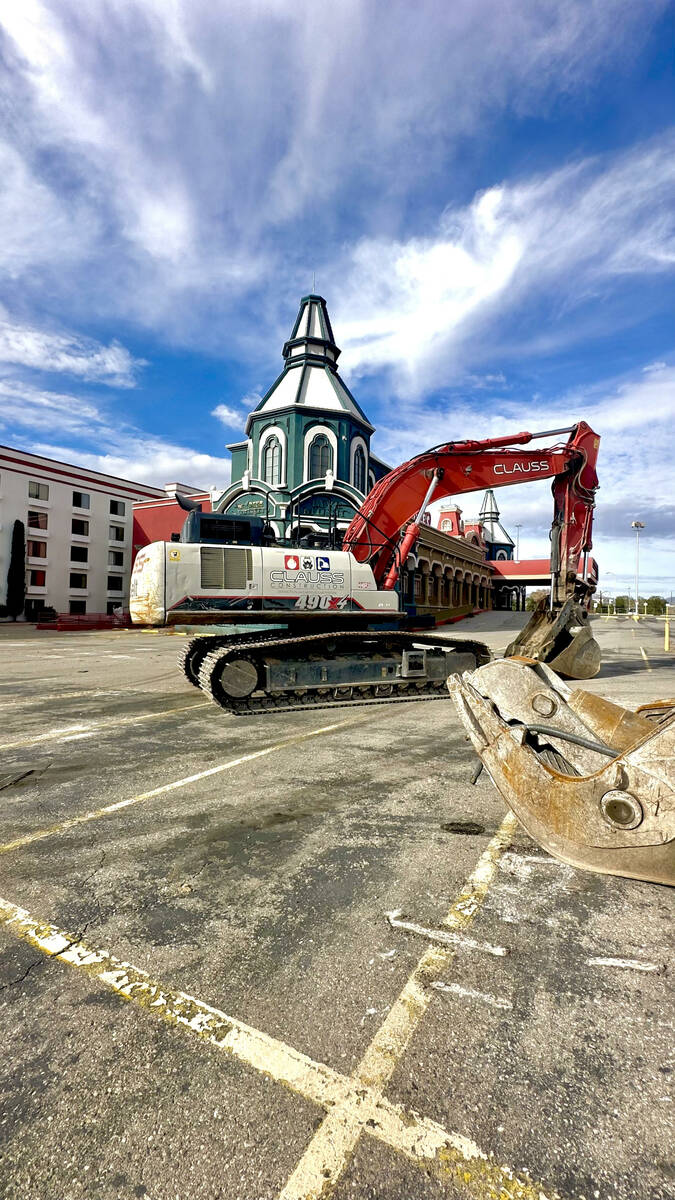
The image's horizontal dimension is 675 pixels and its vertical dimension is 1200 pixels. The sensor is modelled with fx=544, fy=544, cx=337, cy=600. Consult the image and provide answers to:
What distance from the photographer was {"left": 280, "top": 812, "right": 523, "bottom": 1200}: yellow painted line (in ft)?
5.13

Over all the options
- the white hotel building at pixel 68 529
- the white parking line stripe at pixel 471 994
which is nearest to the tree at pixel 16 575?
the white hotel building at pixel 68 529

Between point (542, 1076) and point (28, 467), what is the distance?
4764cm

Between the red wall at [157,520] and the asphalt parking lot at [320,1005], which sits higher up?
the red wall at [157,520]

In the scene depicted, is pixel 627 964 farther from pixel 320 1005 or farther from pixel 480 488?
pixel 480 488

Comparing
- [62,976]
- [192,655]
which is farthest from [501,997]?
[192,655]

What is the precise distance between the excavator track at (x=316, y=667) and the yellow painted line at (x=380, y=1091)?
5686 millimetres

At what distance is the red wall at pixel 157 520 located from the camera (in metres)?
45.6

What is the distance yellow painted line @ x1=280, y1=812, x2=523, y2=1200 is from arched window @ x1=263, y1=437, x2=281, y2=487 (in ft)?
128

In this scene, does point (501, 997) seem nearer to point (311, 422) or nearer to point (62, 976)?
point (62, 976)

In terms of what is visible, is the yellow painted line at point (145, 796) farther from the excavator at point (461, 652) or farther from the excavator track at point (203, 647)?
the excavator track at point (203, 647)

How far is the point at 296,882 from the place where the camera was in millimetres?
3271

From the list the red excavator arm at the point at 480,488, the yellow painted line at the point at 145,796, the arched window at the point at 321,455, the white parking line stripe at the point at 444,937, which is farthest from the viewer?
the arched window at the point at 321,455

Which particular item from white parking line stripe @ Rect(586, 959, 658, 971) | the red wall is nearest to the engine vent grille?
white parking line stripe @ Rect(586, 959, 658, 971)

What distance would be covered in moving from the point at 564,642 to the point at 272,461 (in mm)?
32479
